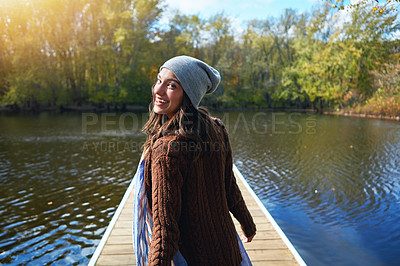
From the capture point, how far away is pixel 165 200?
1099mm

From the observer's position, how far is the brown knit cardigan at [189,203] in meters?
1.10

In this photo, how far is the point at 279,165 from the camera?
10047 mm

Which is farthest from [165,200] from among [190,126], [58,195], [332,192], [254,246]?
[332,192]

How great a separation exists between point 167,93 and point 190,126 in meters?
0.17

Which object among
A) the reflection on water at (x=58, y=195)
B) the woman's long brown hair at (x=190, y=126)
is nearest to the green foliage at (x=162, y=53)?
the reflection on water at (x=58, y=195)

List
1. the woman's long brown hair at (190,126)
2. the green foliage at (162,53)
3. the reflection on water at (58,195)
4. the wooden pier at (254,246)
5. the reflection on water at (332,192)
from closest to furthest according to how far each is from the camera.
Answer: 1. the woman's long brown hair at (190,126)
2. the wooden pier at (254,246)
3. the reflection on water at (58,195)
4. the reflection on water at (332,192)
5. the green foliage at (162,53)

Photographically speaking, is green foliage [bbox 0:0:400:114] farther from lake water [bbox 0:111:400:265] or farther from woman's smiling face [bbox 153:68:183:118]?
woman's smiling face [bbox 153:68:183:118]

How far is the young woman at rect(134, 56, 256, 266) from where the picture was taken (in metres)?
1.10

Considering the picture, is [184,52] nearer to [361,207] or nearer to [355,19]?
[355,19]

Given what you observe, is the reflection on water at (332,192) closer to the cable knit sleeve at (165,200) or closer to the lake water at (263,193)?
the lake water at (263,193)

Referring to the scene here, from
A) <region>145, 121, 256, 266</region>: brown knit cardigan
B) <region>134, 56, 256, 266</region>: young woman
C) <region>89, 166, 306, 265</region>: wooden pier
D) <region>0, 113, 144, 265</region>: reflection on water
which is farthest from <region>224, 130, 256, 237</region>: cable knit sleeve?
<region>0, 113, 144, 265</region>: reflection on water

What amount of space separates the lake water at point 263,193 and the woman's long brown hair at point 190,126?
165 inches

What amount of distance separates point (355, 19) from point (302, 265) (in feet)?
108

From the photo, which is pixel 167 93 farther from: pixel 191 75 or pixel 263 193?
pixel 263 193
